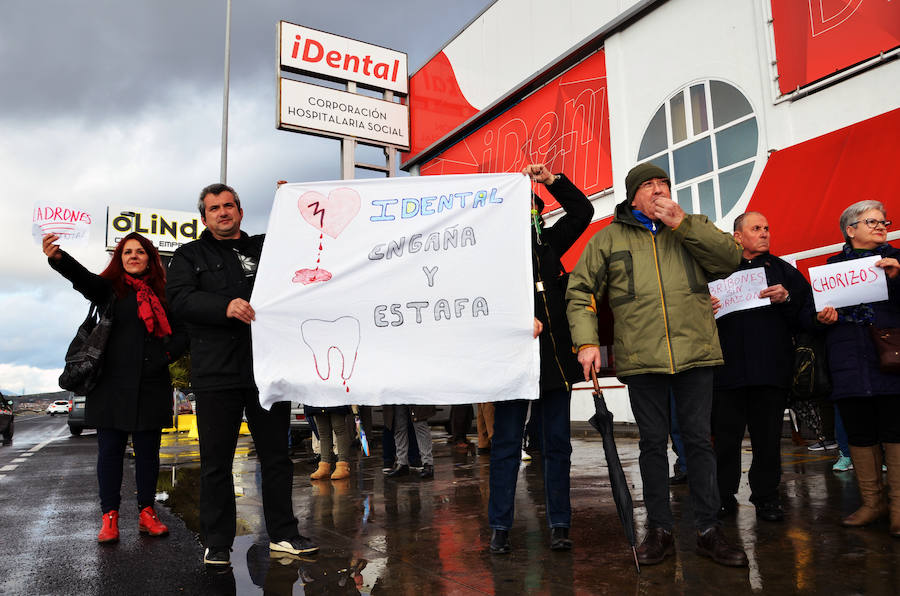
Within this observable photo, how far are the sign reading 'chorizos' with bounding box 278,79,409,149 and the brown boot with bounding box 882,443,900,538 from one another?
16455 mm

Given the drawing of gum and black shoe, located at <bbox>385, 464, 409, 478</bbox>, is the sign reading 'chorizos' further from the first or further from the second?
the drawing of gum

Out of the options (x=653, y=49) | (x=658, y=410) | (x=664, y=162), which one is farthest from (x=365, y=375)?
(x=653, y=49)

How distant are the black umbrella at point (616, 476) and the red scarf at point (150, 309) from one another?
3.02 m

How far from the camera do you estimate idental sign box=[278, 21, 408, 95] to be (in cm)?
1834

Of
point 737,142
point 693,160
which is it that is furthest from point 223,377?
point 693,160

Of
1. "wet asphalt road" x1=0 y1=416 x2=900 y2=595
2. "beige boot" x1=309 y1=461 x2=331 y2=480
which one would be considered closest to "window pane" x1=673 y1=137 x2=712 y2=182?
"wet asphalt road" x1=0 y1=416 x2=900 y2=595

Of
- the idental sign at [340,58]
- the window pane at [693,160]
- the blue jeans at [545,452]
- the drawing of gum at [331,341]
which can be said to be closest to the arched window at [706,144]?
the window pane at [693,160]

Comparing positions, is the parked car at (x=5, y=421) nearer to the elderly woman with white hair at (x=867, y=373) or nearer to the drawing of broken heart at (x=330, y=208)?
the drawing of broken heart at (x=330, y=208)

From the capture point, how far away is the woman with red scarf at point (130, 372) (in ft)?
14.7

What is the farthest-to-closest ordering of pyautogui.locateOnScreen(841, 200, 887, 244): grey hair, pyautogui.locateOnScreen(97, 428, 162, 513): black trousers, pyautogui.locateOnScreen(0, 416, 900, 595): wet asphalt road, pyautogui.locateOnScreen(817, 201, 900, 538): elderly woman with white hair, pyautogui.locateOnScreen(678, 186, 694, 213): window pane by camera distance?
pyautogui.locateOnScreen(678, 186, 694, 213): window pane → pyautogui.locateOnScreen(97, 428, 162, 513): black trousers → pyautogui.locateOnScreen(841, 200, 887, 244): grey hair → pyautogui.locateOnScreen(817, 201, 900, 538): elderly woman with white hair → pyautogui.locateOnScreen(0, 416, 900, 595): wet asphalt road

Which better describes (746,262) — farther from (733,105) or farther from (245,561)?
(733,105)

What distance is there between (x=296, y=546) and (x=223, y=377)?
1035 millimetres

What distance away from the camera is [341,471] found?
731cm

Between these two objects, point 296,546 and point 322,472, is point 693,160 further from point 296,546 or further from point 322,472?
point 296,546
